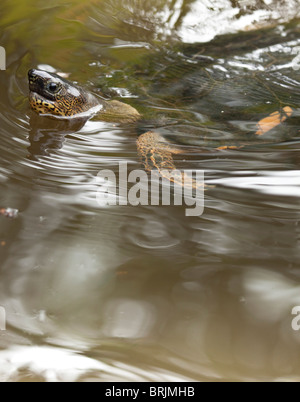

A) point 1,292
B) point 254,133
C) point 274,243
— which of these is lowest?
point 1,292

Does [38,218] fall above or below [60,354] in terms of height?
above

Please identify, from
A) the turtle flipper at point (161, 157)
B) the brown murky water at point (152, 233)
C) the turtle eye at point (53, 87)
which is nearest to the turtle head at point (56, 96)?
the turtle eye at point (53, 87)

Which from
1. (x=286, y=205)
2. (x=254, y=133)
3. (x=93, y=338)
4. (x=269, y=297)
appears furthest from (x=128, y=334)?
(x=254, y=133)

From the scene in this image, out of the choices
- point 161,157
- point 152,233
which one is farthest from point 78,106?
point 152,233

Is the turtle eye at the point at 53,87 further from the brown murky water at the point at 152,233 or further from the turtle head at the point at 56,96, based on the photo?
the brown murky water at the point at 152,233

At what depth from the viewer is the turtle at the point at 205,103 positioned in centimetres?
246

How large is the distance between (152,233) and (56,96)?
151cm

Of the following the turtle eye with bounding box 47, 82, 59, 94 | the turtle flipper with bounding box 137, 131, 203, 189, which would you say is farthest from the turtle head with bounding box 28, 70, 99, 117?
the turtle flipper with bounding box 137, 131, 203, 189

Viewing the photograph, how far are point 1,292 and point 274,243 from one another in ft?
3.62

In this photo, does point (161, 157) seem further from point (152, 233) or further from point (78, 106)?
point (78, 106)

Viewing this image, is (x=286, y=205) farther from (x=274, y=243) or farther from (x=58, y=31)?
(x=58, y=31)

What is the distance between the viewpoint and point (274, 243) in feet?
5.48
